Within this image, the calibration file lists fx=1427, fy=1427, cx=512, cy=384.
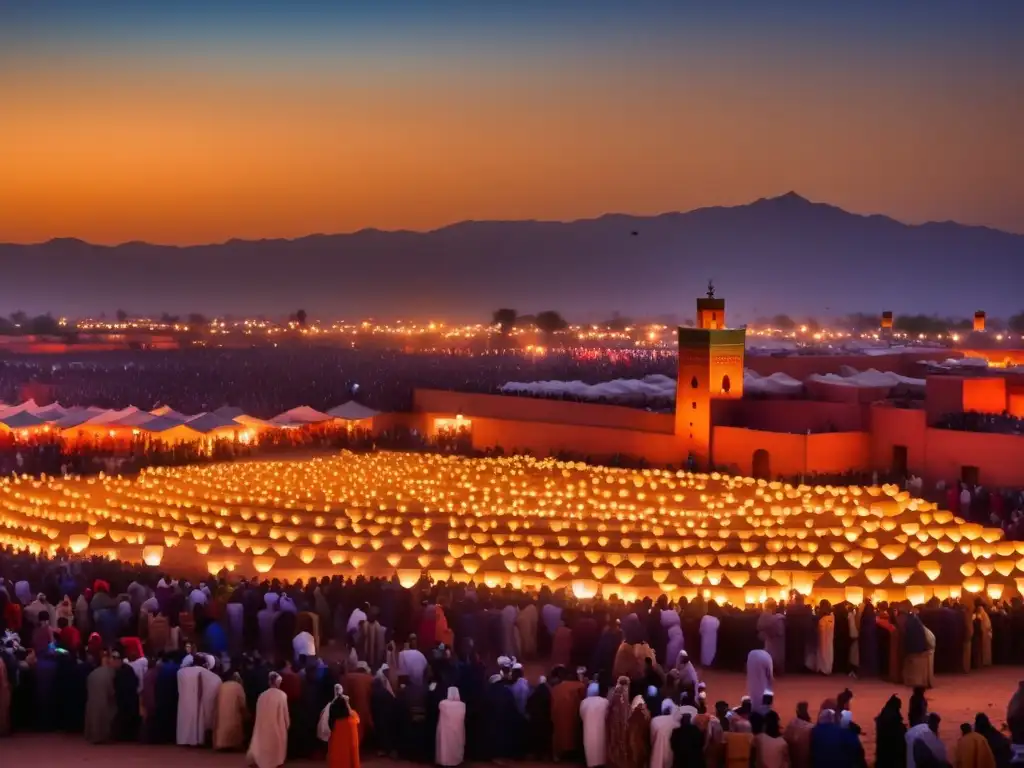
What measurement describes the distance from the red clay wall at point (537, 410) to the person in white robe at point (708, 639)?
14.8 metres

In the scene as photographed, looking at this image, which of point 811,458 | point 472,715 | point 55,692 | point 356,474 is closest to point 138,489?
point 356,474

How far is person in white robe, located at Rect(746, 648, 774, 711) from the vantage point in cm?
1238

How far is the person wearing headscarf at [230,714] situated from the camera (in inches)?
433

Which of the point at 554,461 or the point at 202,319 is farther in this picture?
the point at 202,319

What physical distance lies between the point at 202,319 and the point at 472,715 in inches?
5824

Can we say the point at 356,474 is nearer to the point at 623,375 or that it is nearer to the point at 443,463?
the point at 443,463

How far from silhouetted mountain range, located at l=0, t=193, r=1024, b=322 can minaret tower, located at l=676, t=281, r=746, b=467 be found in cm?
12950

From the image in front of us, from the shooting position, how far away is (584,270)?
168m

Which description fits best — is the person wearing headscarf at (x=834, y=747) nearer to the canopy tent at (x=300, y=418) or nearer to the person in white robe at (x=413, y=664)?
the person in white robe at (x=413, y=664)

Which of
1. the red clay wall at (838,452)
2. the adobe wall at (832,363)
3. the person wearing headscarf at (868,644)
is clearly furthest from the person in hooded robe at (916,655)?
the adobe wall at (832,363)

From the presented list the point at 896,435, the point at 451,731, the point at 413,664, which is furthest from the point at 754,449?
the point at 451,731

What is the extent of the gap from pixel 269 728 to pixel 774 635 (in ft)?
17.0

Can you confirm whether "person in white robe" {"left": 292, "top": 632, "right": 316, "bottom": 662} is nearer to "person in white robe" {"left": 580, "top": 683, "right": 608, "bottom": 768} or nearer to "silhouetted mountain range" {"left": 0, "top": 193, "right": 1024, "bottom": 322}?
"person in white robe" {"left": 580, "top": 683, "right": 608, "bottom": 768}

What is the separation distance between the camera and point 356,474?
26.7 meters
